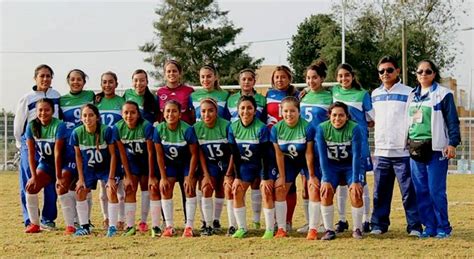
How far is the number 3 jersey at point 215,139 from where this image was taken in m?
7.95

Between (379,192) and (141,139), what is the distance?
2.74m

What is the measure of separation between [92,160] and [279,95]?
2.24 m

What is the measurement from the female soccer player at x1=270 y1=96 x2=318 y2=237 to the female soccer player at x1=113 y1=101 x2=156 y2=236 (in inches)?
55.9

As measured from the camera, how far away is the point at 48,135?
8.32 metres

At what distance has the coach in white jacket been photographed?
312 inches

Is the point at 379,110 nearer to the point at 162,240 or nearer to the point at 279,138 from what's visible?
the point at 279,138

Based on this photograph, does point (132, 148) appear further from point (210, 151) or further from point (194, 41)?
point (194, 41)

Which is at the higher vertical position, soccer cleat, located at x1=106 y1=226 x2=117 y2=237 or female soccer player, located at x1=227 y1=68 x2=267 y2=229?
female soccer player, located at x1=227 y1=68 x2=267 y2=229

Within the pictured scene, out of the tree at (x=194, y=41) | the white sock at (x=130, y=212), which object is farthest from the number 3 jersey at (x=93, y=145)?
the tree at (x=194, y=41)

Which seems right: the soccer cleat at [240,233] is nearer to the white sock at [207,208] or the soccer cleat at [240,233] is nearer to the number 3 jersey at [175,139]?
the white sock at [207,208]

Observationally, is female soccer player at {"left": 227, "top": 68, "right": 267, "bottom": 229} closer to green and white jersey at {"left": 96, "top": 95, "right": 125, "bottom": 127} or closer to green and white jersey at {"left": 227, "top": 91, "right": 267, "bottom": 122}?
green and white jersey at {"left": 227, "top": 91, "right": 267, "bottom": 122}

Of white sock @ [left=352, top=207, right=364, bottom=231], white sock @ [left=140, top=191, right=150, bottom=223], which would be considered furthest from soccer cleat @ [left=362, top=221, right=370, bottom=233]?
white sock @ [left=140, top=191, right=150, bottom=223]

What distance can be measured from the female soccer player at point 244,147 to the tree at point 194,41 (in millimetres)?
33500

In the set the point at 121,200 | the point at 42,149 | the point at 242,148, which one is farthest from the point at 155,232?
the point at 42,149
